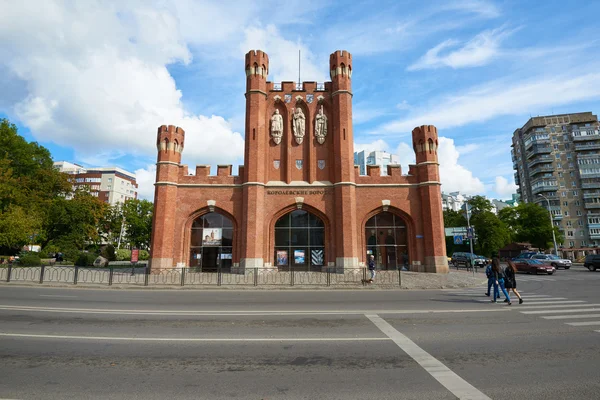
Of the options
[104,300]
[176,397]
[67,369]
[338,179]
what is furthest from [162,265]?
[176,397]

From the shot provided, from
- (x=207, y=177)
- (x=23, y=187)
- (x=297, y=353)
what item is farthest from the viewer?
(x=23, y=187)

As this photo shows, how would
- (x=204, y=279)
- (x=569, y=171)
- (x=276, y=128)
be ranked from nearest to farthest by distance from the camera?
1. (x=204, y=279)
2. (x=276, y=128)
3. (x=569, y=171)

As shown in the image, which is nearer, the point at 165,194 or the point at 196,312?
the point at 196,312

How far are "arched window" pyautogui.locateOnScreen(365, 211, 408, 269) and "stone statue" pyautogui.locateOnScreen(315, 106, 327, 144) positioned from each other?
7.74 m

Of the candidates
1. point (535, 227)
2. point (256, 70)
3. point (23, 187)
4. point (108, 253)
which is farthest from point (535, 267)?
point (23, 187)

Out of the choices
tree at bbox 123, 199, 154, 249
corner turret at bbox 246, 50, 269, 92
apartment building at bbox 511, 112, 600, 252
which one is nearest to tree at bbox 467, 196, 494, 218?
apartment building at bbox 511, 112, 600, 252

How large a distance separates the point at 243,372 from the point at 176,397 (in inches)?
41.3

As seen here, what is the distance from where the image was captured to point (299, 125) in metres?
27.0

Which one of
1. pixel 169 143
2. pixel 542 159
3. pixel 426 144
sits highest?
pixel 542 159

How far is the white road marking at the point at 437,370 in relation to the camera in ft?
13.1

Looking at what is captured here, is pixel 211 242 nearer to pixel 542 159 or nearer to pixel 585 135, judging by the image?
pixel 542 159

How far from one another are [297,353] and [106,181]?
111250 mm

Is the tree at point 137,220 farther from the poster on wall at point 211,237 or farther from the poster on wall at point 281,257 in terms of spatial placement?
the poster on wall at point 281,257

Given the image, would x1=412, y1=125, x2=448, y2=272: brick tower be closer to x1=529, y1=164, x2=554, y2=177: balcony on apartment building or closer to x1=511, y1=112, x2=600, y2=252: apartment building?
x1=511, y1=112, x2=600, y2=252: apartment building
